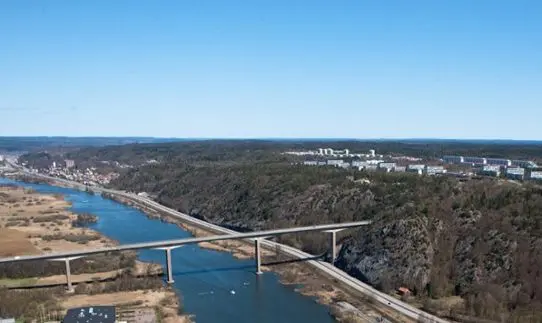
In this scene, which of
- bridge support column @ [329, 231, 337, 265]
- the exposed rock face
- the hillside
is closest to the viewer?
the hillside

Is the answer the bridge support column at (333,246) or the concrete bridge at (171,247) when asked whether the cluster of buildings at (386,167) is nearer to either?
the bridge support column at (333,246)

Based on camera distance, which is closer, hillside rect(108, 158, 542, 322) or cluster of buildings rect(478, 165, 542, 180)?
hillside rect(108, 158, 542, 322)

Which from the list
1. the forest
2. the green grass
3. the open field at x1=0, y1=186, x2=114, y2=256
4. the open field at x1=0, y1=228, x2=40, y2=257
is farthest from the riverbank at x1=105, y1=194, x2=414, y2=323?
the green grass

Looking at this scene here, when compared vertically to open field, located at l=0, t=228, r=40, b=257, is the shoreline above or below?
below

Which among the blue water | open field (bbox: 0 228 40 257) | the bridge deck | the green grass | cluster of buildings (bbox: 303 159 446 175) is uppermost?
cluster of buildings (bbox: 303 159 446 175)

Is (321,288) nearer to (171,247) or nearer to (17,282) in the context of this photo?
(171,247)

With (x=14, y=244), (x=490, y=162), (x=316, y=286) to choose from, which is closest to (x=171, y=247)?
(x=316, y=286)

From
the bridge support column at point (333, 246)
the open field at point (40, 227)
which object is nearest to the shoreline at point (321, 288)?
the bridge support column at point (333, 246)

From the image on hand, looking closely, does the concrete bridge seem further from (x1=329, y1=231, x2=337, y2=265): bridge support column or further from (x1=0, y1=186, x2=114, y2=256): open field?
(x1=0, y1=186, x2=114, y2=256): open field

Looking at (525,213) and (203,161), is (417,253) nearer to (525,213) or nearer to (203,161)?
(525,213)
